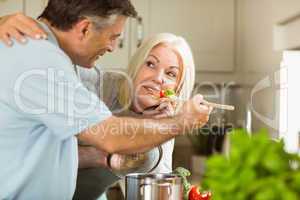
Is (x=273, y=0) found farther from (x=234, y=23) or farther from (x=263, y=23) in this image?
(x=234, y=23)

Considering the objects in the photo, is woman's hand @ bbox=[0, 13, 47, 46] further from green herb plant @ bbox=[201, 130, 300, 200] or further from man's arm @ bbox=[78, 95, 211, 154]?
green herb plant @ bbox=[201, 130, 300, 200]

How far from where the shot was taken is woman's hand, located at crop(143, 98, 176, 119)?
1.79 metres

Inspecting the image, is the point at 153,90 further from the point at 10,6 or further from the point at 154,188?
the point at 10,6

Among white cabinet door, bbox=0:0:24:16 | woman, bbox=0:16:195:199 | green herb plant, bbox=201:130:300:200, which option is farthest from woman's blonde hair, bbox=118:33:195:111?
white cabinet door, bbox=0:0:24:16

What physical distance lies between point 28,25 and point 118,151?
39cm

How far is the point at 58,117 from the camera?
1.25 m

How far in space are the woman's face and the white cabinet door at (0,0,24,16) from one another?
5.25 feet

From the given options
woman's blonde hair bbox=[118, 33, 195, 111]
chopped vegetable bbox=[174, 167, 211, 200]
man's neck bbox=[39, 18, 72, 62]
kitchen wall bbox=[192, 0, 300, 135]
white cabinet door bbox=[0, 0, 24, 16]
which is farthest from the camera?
white cabinet door bbox=[0, 0, 24, 16]

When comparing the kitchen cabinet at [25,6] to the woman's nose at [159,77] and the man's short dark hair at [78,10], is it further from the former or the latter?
the man's short dark hair at [78,10]

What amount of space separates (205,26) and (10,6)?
1.20 meters

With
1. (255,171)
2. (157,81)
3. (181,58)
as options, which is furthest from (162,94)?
(255,171)

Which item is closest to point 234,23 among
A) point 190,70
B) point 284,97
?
point 284,97

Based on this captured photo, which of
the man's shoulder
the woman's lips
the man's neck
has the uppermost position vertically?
the man's neck

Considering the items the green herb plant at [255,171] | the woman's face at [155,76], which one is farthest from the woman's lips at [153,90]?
the green herb plant at [255,171]
